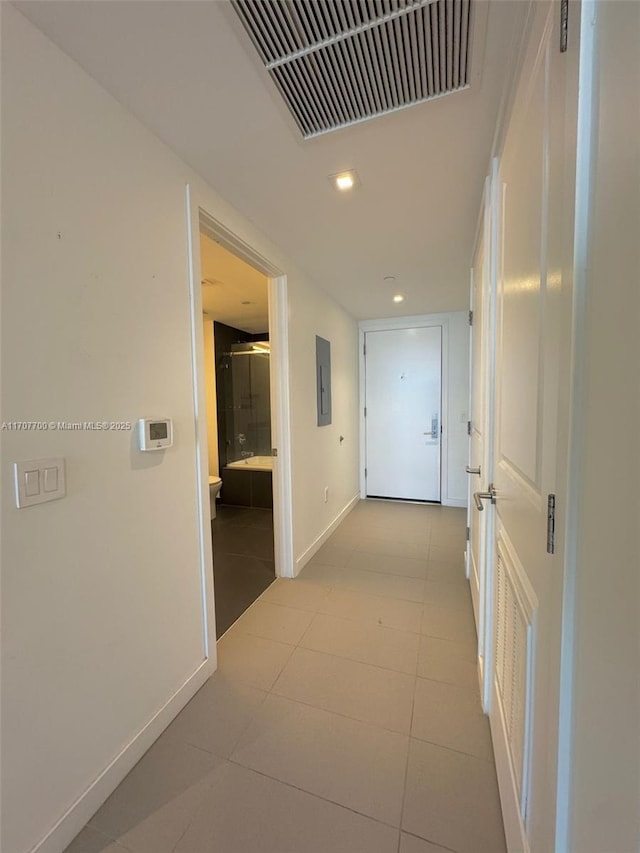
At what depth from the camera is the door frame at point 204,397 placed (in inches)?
61.6

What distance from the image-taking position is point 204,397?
1633mm

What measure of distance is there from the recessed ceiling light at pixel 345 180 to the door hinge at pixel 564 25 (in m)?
1.05

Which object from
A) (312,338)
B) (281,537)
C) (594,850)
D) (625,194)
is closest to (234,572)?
(281,537)

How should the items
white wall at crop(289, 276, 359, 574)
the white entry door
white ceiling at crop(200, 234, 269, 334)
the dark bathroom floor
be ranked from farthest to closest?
the white entry door, white wall at crop(289, 276, 359, 574), white ceiling at crop(200, 234, 269, 334), the dark bathroom floor

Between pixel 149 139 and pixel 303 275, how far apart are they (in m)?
1.51

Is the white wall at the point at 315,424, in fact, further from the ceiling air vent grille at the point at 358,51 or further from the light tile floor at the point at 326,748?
the ceiling air vent grille at the point at 358,51

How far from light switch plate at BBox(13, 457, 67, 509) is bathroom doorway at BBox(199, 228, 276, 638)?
195 cm

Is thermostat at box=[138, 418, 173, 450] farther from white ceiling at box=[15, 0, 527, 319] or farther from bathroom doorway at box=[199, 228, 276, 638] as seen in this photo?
bathroom doorway at box=[199, 228, 276, 638]

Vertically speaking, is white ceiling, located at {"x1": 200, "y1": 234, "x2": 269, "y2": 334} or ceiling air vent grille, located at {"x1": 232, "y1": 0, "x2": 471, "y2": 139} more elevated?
white ceiling, located at {"x1": 200, "y1": 234, "x2": 269, "y2": 334}

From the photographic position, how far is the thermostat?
4.22 ft

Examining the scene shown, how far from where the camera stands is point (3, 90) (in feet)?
2.88

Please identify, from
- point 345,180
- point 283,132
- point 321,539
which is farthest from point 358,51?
point 321,539

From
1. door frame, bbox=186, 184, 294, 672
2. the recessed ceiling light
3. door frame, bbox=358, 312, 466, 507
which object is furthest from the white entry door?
the recessed ceiling light

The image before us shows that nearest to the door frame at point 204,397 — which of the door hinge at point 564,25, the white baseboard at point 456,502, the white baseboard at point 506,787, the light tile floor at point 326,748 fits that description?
the light tile floor at point 326,748
